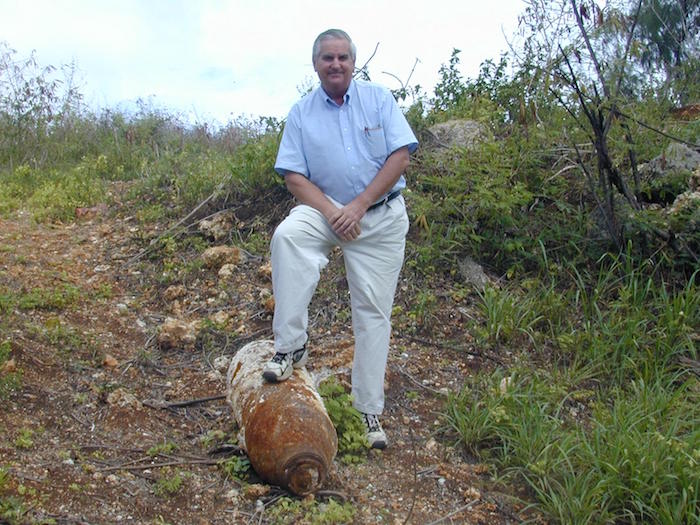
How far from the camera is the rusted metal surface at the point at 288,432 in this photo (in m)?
2.98

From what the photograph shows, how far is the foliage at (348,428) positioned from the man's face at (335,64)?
4.87ft

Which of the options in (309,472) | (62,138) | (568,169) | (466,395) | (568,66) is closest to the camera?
(309,472)

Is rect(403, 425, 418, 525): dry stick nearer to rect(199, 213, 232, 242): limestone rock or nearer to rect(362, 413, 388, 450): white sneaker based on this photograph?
rect(362, 413, 388, 450): white sneaker

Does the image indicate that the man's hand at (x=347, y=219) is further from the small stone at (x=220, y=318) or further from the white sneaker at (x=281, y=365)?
the small stone at (x=220, y=318)

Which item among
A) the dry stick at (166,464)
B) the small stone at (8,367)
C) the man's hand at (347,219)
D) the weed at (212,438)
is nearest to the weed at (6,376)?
the small stone at (8,367)

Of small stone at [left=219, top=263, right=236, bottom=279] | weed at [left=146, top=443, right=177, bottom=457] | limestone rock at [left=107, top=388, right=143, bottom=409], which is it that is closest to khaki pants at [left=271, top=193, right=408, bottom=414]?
weed at [left=146, top=443, right=177, bottom=457]

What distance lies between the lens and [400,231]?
137 inches

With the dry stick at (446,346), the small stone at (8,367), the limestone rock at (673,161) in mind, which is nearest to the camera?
the small stone at (8,367)

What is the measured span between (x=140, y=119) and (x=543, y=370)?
284 inches

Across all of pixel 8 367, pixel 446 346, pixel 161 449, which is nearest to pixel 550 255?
pixel 446 346

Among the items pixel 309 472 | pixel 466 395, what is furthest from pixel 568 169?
pixel 309 472

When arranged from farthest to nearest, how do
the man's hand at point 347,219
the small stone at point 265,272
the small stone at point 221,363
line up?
the small stone at point 265,272 → the small stone at point 221,363 → the man's hand at point 347,219

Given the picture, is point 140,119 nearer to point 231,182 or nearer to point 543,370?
point 231,182

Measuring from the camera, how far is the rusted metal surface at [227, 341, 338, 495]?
2.98m
